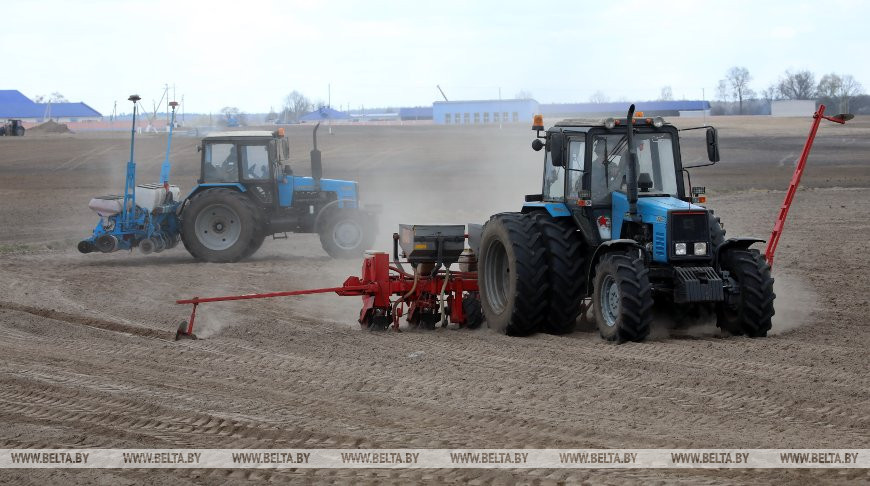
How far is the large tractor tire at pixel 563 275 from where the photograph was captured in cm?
1099

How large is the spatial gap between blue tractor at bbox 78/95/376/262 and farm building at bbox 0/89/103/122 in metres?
83.9

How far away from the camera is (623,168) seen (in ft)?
36.5

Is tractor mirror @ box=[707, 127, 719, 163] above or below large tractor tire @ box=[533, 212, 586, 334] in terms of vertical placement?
above

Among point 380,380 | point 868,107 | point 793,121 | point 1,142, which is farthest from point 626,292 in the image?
point 868,107

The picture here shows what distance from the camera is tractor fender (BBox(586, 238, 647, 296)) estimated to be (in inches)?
410

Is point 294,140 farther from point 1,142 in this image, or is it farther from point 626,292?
point 626,292

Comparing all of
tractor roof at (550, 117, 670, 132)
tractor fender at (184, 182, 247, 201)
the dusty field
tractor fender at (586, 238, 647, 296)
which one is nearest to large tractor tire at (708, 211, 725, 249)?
tractor fender at (586, 238, 647, 296)

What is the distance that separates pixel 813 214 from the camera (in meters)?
23.1

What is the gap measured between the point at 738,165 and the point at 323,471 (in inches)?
1351

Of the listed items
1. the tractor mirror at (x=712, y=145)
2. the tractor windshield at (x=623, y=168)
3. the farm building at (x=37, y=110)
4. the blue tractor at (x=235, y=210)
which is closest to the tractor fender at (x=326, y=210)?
the blue tractor at (x=235, y=210)

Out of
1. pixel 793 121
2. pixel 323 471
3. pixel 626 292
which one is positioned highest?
pixel 793 121

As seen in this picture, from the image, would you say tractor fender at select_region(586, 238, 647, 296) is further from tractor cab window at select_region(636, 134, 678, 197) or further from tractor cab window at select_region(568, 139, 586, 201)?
tractor cab window at select_region(636, 134, 678, 197)

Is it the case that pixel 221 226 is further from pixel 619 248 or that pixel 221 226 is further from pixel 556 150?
pixel 619 248

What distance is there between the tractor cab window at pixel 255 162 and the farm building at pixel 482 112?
41.6 meters
